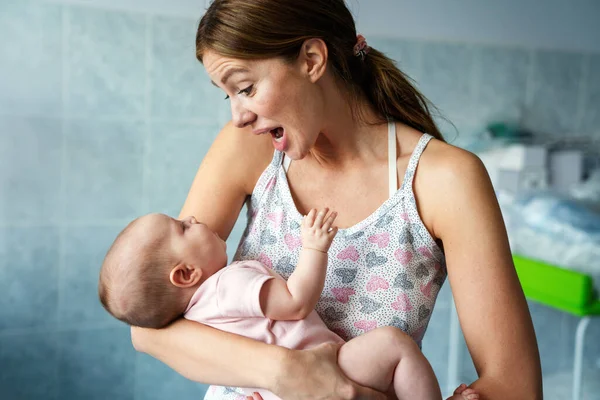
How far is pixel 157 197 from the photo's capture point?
279 centimetres

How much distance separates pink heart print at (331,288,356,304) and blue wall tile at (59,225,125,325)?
1.55 meters

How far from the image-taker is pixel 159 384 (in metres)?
2.91

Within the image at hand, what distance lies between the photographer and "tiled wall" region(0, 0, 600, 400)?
2.53 m

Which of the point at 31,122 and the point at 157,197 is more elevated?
the point at 31,122

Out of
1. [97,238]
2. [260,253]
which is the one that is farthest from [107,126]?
[260,253]

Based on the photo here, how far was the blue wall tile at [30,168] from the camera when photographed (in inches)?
99.7

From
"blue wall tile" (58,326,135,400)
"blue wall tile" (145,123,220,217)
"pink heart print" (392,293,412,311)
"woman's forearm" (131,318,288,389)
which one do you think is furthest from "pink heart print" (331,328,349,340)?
"blue wall tile" (58,326,135,400)

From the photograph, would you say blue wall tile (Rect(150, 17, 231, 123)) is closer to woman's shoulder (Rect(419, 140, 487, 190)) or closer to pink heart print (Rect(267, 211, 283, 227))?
pink heart print (Rect(267, 211, 283, 227))

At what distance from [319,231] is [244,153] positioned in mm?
329

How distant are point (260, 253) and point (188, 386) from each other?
1.73m

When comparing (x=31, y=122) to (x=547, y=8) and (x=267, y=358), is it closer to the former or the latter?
(x=267, y=358)

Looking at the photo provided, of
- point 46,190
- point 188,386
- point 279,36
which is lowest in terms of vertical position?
point 188,386

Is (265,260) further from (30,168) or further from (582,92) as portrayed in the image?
(582,92)

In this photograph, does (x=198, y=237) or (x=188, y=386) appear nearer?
(x=198, y=237)
